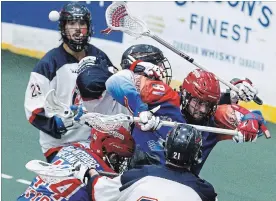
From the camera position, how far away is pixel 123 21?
Answer: 6281mm

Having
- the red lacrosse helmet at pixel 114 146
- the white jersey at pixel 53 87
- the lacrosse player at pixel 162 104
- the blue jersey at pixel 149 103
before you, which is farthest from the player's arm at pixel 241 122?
the white jersey at pixel 53 87

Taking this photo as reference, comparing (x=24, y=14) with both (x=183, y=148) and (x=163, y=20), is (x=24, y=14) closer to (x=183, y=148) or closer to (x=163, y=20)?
(x=163, y=20)

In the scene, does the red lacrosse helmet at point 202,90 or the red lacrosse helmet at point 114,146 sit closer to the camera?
the red lacrosse helmet at point 202,90

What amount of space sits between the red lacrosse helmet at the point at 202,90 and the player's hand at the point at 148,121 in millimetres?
282

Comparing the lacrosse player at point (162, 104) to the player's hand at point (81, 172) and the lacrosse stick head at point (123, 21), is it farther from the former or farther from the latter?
the lacrosse stick head at point (123, 21)

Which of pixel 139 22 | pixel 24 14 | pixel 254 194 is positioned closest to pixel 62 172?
pixel 139 22

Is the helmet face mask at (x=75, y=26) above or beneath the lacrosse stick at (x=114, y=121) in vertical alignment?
above

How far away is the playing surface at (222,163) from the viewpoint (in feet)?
24.7

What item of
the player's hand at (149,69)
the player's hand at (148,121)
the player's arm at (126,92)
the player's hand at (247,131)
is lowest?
the player's hand at (247,131)

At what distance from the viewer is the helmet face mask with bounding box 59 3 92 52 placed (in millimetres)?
6145

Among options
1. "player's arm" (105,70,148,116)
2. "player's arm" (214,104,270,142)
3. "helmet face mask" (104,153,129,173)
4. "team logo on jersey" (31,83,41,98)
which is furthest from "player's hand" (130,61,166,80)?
"team logo on jersey" (31,83,41,98)

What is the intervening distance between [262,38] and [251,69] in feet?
1.08

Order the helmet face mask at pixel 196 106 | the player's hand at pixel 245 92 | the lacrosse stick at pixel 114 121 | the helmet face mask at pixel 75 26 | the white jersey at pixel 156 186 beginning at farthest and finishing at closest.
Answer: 1. the helmet face mask at pixel 75 26
2. the player's hand at pixel 245 92
3. the helmet face mask at pixel 196 106
4. the lacrosse stick at pixel 114 121
5. the white jersey at pixel 156 186

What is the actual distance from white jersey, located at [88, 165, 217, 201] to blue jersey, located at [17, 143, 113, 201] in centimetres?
57
